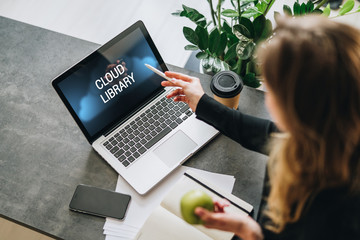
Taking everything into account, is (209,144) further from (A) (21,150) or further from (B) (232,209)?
(A) (21,150)

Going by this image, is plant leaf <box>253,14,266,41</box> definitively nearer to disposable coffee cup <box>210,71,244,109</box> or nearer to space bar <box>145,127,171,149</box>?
disposable coffee cup <box>210,71,244,109</box>

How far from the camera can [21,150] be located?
117cm

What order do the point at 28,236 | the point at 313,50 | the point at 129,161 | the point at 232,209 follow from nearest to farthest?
the point at 313,50 → the point at 232,209 → the point at 129,161 → the point at 28,236

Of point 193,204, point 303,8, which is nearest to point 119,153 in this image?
point 193,204

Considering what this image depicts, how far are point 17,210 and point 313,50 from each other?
92 centimetres

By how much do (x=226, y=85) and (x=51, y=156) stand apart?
22.8 inches

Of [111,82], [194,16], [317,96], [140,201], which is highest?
[317,96]

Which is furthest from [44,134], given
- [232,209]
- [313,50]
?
[313,50]

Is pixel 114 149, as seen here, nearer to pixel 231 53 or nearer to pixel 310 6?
pixel 231 53

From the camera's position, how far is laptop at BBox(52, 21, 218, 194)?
1082 mm

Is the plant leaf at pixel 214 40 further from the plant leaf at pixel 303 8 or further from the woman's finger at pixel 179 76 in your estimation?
Answer: the plant leaf at pixel 303 8

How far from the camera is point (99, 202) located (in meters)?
1.06

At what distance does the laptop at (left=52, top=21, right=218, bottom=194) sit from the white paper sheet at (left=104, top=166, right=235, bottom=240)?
2 centimetres

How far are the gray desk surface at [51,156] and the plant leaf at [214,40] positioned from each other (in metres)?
0.13
